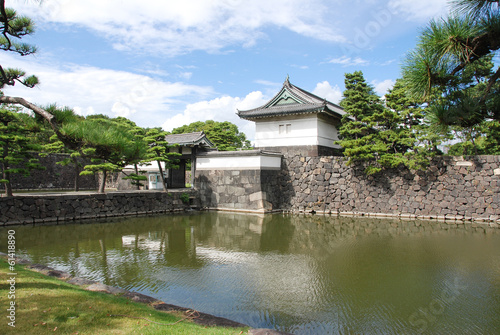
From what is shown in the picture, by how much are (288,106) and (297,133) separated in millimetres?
1317

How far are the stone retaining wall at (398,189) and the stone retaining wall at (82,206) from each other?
17.1 ft

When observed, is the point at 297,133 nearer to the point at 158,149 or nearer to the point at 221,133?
the point at 158,149

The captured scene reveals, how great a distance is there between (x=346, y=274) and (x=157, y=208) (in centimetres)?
969

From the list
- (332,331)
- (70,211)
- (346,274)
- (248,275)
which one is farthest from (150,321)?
(70,211)

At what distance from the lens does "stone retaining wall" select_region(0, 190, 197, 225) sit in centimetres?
949

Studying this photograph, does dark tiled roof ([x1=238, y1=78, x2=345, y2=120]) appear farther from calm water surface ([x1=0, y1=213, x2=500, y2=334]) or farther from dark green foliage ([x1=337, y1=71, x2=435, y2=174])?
calm water surface ([x1=0, y1=213, x2=500, y2=334])

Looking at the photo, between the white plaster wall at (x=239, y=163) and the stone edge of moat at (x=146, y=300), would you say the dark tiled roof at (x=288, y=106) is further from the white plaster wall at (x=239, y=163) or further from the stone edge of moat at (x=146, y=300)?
the stone edge of moat at (x=146, y=300)

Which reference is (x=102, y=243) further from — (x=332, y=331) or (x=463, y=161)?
(x=463, y=161)

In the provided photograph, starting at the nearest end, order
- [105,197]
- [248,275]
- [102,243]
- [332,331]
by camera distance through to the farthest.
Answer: [332,331], [248,275], [102,243], [105,197]

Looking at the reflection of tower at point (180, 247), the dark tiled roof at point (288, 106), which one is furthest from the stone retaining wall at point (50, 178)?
the reflection of tower at point (180, 247)

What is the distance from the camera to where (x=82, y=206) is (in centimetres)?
1098

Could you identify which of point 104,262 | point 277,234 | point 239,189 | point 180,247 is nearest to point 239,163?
point 239,189

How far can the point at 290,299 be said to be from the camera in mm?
4234

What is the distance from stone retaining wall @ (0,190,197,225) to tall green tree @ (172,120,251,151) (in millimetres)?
9147
